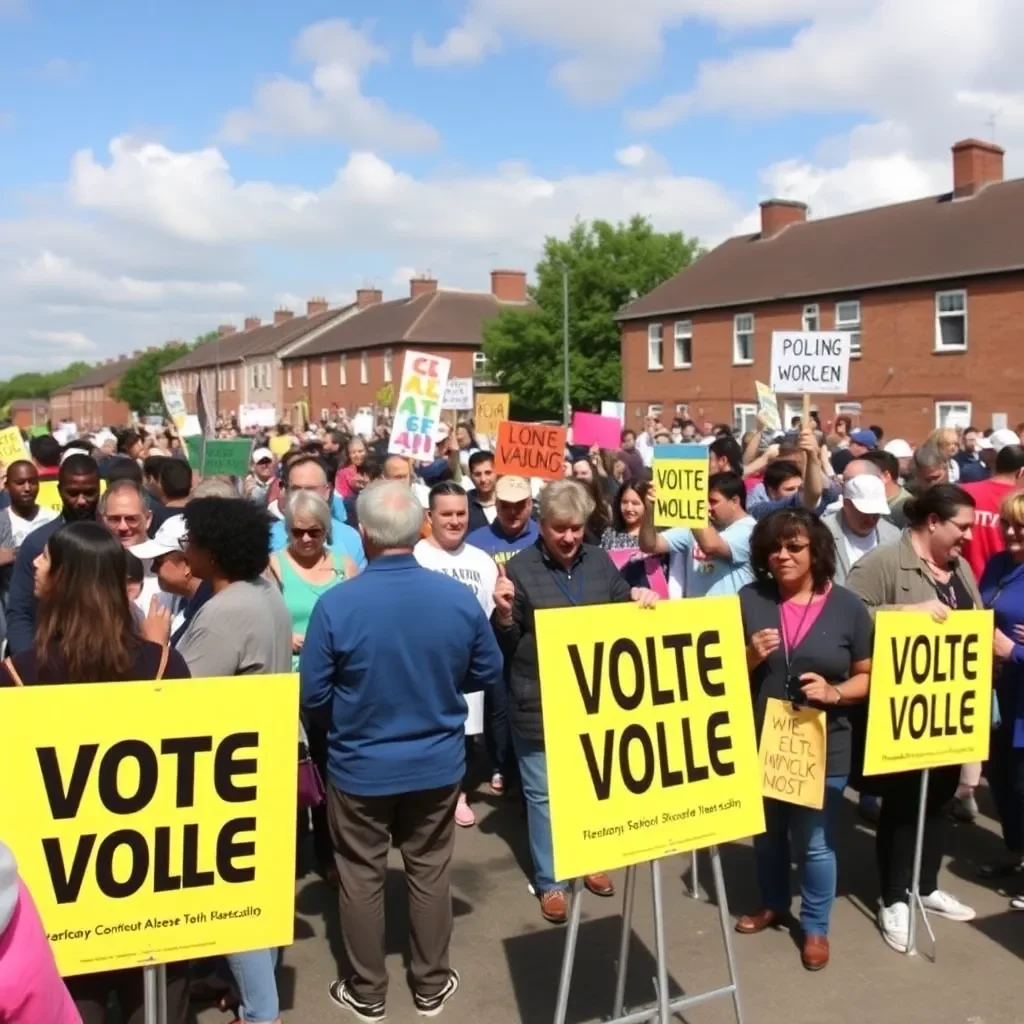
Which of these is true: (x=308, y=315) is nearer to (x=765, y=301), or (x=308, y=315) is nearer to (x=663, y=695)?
(x=765, y=301)

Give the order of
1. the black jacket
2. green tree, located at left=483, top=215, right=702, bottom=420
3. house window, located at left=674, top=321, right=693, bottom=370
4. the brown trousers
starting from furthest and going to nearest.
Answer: green tree, located at left=483, top=215, right=702, bottom=420, house window, located at left=674, top=321, right=693, bottom=370, the black jacket, the brown trousers

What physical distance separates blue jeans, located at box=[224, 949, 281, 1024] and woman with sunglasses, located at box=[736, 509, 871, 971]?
6.95 ft

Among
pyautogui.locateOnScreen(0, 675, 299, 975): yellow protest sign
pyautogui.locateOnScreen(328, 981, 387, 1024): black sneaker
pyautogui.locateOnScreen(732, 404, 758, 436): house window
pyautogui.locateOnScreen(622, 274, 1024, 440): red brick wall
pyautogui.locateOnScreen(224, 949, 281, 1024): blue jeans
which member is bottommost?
pyautogui.locateOnScreen(328, 981, 387, 1024): black sneaker

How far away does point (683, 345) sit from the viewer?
3944 centimetres

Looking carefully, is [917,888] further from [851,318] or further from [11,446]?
[851,318]

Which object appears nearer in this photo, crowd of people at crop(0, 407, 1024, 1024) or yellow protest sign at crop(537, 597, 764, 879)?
yellow protest sign at crop(537, 597, 764, 879)

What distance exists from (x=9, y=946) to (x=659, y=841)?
2154 millimetres

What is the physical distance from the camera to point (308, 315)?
76188 mm

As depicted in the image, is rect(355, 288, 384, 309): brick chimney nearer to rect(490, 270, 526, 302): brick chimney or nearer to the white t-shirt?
rect(490, 270, 526, 302): brick chimney

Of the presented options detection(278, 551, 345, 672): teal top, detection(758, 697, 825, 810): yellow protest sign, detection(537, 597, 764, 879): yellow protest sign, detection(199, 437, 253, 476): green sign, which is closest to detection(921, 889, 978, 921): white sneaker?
detection(758, 697, 825, 810): yellow protest sign

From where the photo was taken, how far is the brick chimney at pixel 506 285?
211ft

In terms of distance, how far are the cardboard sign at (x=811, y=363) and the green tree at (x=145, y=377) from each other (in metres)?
102

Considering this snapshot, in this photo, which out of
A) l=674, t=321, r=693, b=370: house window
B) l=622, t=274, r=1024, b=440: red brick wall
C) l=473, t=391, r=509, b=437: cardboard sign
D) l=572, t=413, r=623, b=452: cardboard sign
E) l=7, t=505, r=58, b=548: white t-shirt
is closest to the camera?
l=7, t=505, r=58, b=548: white t-shirt

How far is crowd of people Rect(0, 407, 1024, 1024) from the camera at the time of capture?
3588mm
